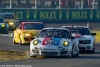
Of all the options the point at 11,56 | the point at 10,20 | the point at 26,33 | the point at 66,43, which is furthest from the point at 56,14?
the point at 66,43

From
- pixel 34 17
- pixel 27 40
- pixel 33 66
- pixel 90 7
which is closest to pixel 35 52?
pixel 33 66

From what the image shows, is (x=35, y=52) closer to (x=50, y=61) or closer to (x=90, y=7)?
(x=50, y=61)

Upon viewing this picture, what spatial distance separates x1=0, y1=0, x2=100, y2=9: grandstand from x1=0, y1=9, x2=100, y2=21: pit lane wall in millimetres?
732

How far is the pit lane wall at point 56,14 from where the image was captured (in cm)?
5738

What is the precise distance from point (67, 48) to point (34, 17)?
121 feet

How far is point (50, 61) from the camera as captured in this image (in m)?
19.3

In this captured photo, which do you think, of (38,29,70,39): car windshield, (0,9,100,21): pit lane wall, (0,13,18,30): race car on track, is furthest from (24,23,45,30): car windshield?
(0,9,100,21): pit lane wall

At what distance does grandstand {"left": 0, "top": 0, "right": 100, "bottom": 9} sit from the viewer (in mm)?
58638

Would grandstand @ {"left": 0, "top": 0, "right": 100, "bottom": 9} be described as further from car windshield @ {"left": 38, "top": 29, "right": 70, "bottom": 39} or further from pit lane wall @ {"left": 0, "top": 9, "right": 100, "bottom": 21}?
car windshield @ {"left": 38, "top": 29, "right": 70, "bottom": 39}

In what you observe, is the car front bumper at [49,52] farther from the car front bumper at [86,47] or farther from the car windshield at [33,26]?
the car windshield at [33,26]

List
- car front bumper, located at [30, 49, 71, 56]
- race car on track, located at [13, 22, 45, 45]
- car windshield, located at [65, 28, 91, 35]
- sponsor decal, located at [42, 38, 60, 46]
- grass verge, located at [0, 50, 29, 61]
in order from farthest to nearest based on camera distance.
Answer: race car on track, located at [13, 22, 45, 45] → car windshield, located at [65, 28, 91, 35] → sponsor decal, located at [42, 38, 60, 46] → car front bumper, located at [30, 49, 71, 56] → grass verge, located at [0, 50, 29, 61]

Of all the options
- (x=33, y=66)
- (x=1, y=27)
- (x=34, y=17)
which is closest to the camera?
(x=33, y=66)

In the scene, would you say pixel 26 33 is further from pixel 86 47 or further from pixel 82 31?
pixel 86 47

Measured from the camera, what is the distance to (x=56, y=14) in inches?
2314
